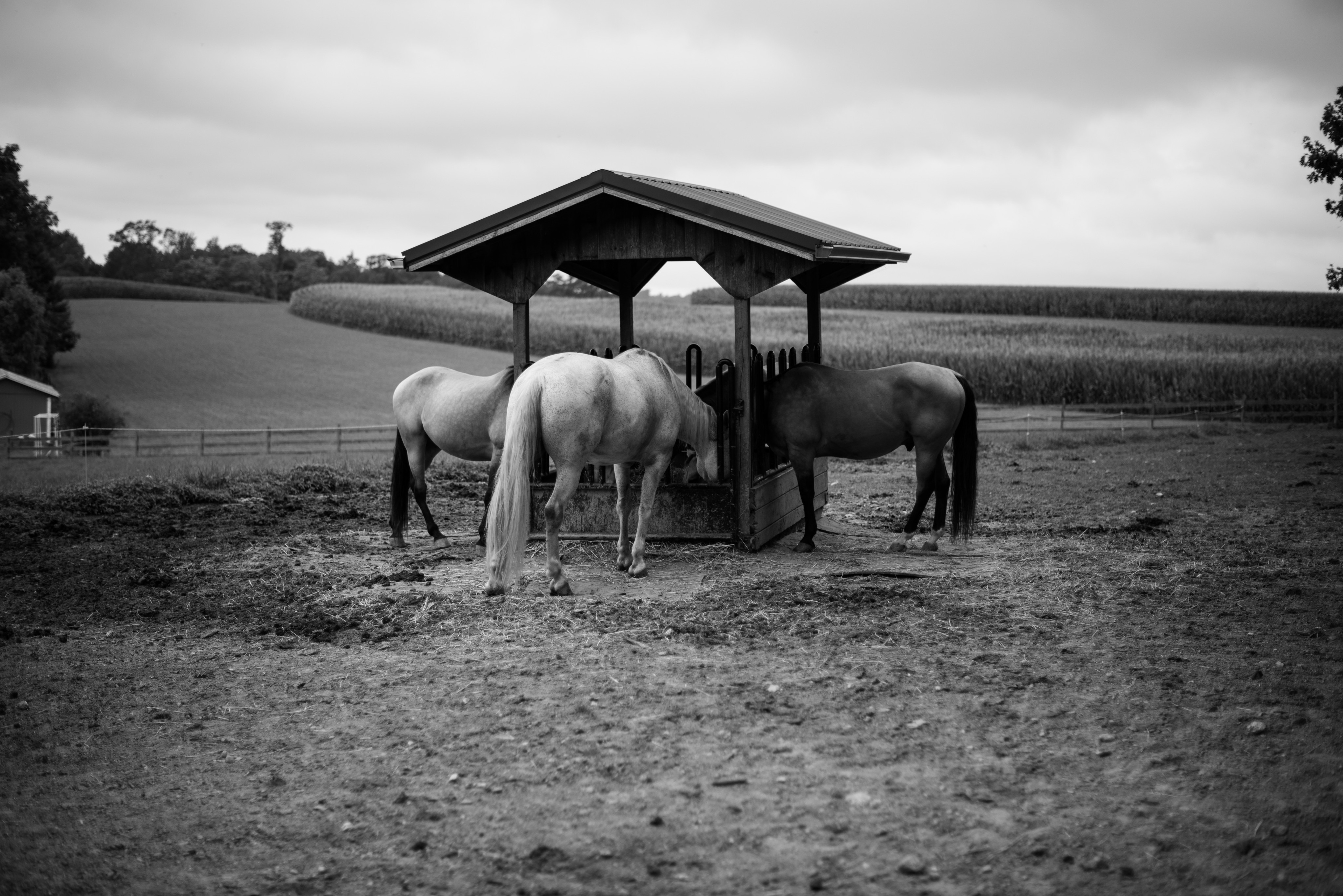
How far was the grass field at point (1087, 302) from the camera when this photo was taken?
153 ft

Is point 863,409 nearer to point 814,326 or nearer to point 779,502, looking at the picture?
point 779,502

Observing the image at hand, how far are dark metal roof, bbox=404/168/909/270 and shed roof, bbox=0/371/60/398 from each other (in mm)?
24389

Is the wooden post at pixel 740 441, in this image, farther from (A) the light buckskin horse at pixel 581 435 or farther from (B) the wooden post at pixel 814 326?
(B) the wooden post at pixel 814 326

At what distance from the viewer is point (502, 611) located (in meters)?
7.23

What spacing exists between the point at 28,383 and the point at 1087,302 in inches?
1877

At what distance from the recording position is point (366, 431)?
86.8 feet

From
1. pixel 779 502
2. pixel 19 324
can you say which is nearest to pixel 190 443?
pixel 19 324

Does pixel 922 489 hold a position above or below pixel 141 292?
below

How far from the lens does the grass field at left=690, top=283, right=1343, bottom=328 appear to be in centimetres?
4659

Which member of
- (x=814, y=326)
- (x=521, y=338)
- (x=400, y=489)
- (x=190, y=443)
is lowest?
(x=190, y=443)

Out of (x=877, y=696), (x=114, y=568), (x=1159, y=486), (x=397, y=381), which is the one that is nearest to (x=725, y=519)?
(x=877, y=696)

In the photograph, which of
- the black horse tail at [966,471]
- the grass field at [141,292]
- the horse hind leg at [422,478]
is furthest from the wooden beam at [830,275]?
the grass field at [141,292]

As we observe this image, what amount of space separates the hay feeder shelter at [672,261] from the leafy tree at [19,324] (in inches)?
1186

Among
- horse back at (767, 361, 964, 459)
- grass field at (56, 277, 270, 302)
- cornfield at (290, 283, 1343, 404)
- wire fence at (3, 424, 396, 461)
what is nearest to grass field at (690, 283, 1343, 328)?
cornfield at (290, 283, 1343, 404)
